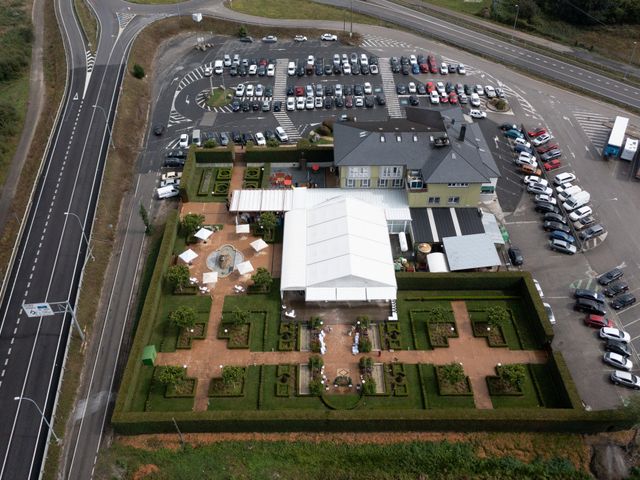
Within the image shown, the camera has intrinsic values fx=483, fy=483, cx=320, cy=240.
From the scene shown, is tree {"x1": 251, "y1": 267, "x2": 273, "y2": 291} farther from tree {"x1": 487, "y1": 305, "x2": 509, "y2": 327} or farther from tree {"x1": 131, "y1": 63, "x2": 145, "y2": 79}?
tree {"x1": 131, "y1": 63, "x2": 145, "y2": 79}

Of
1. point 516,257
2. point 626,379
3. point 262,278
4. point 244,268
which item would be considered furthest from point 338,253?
point 626,379

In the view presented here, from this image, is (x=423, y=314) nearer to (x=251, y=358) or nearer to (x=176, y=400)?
(x=251, y=358)

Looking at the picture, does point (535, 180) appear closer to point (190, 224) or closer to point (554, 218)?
point (554, 218)

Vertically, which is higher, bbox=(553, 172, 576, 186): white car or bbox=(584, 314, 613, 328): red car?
bbox=(553, 172, 576, 186): white car

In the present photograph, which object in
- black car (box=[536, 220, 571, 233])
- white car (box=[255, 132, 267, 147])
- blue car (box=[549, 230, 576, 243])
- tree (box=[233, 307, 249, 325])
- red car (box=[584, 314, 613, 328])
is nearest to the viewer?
tree (box=[233, 307, 249, 325])

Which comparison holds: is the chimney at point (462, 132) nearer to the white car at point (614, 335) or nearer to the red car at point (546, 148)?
the red car at point (546, 148)

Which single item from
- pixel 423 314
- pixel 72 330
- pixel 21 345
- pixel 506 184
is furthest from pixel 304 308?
pixel 506 184

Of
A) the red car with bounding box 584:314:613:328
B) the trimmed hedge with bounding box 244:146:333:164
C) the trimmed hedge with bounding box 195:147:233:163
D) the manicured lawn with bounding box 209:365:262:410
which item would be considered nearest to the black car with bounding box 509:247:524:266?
the red car with bounding box 584:314:613:328
